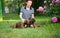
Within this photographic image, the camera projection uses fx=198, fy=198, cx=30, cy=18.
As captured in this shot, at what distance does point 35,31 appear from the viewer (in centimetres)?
130

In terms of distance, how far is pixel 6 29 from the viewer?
130cm

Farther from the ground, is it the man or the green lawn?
the man

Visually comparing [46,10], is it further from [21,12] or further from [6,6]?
[6,6]

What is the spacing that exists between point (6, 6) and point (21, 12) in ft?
0.36

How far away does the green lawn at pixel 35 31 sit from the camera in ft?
4.20

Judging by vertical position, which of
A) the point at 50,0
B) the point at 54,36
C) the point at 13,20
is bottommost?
the point at 54,36

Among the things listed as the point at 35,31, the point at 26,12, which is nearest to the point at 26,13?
the point at 26,12

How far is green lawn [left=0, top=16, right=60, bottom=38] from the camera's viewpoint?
1279 millimetres

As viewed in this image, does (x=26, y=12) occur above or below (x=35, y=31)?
above

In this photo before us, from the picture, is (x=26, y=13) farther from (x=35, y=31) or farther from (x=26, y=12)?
(x=35, y=31)

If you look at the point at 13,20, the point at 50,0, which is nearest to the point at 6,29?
the point at 13,20

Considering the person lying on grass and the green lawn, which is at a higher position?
the person lying on grass

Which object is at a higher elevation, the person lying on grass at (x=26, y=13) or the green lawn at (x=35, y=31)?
the person lying on grass at (x=26, y=13)

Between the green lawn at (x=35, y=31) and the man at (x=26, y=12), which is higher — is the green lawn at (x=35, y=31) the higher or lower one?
the lower one
